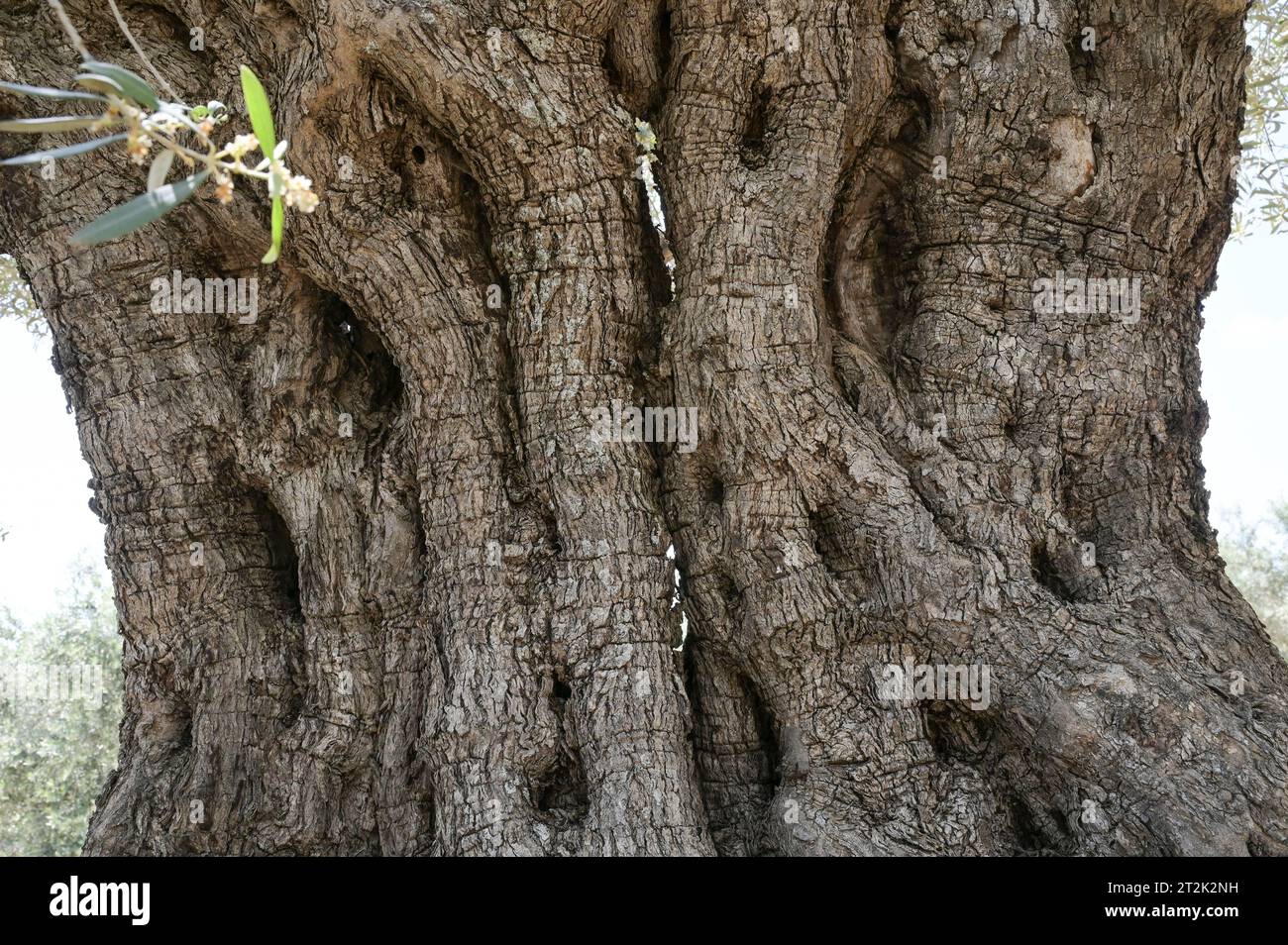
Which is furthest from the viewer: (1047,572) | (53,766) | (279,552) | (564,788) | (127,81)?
(53,766)

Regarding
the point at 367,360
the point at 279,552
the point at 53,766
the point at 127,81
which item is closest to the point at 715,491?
the point at 367,360

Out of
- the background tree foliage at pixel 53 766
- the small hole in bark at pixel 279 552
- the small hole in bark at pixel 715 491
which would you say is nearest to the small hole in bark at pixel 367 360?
the small hole in bark at pixel 279 552

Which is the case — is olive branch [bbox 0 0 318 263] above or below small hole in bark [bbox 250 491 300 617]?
above

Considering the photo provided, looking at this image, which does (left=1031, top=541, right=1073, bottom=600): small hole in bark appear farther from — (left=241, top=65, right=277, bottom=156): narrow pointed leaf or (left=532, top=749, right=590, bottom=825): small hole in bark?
(left=241, top=65, right=277, bottom=156): narrow pointed leaf

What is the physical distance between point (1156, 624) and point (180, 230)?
378 cm

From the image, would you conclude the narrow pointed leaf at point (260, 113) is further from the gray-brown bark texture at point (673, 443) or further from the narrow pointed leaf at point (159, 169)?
the gray-brown bark texture at point (673, 443)

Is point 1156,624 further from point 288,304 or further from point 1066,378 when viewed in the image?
point 288,304

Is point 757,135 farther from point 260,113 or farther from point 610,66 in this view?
point 260,113

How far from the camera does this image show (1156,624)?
3932 mm

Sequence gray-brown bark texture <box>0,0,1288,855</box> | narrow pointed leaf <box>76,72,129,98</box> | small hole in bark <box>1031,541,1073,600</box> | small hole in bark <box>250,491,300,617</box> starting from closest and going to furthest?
narrow pointed leaf <box>76,72,129,98</box>
gray-brown bark texture <box>0,0,1288,855</box>
small hole in bark <box>1031,541,1073,600</box>
small hole in bark <box>250,491,300,617</box>

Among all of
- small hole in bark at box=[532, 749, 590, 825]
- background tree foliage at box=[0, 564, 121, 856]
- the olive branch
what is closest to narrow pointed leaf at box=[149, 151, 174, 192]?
the olive branch

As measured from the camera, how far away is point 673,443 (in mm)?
4160

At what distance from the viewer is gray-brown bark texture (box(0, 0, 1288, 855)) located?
3.83 m
